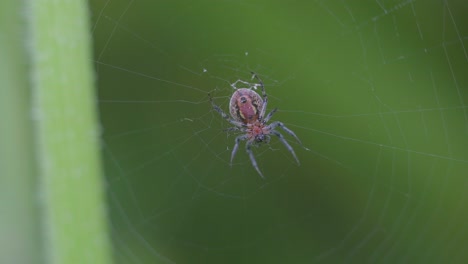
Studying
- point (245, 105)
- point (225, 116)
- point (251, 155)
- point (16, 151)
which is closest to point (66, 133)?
point (16, 151)

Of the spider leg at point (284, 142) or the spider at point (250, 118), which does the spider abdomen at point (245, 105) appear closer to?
the spider at point (250, 118)

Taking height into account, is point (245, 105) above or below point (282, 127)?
above

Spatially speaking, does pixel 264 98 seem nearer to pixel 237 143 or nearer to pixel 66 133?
pixel 237 143

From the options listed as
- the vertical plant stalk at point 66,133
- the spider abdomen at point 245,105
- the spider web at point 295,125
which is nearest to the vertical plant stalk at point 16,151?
the vertical plant stalk at point 66,133

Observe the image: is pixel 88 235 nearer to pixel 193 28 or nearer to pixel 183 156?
pixel 193 28

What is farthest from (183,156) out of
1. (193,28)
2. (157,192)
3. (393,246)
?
(393,246)

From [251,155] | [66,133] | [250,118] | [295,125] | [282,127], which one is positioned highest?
[250,118]
